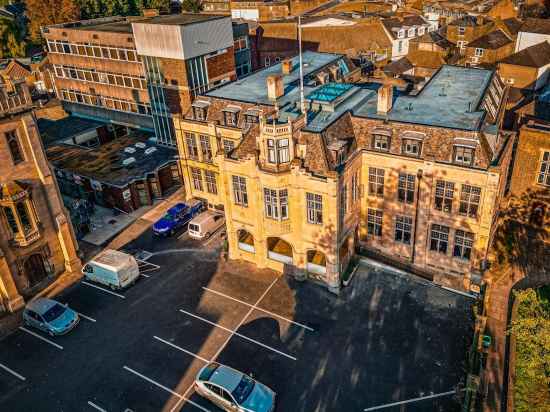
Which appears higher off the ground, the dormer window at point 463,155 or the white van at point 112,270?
the dormer window at point 463,155

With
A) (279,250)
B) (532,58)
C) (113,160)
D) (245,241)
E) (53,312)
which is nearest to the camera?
(53,312)

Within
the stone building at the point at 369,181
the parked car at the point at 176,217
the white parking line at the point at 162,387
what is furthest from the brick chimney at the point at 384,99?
the white parking line at the point at 162,387

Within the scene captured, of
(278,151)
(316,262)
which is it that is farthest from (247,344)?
(278,151)

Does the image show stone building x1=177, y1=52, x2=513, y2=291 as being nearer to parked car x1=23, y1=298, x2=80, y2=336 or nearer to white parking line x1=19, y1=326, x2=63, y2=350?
parked car x1=23, y1=298, x2=80, y2=336

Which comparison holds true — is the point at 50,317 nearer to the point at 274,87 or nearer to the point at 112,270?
the point at 112,270

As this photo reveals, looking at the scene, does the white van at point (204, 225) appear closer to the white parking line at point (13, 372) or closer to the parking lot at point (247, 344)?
the parking lot at point (247, 344)

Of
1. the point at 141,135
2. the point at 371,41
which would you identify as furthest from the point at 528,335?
the point at 371,41
